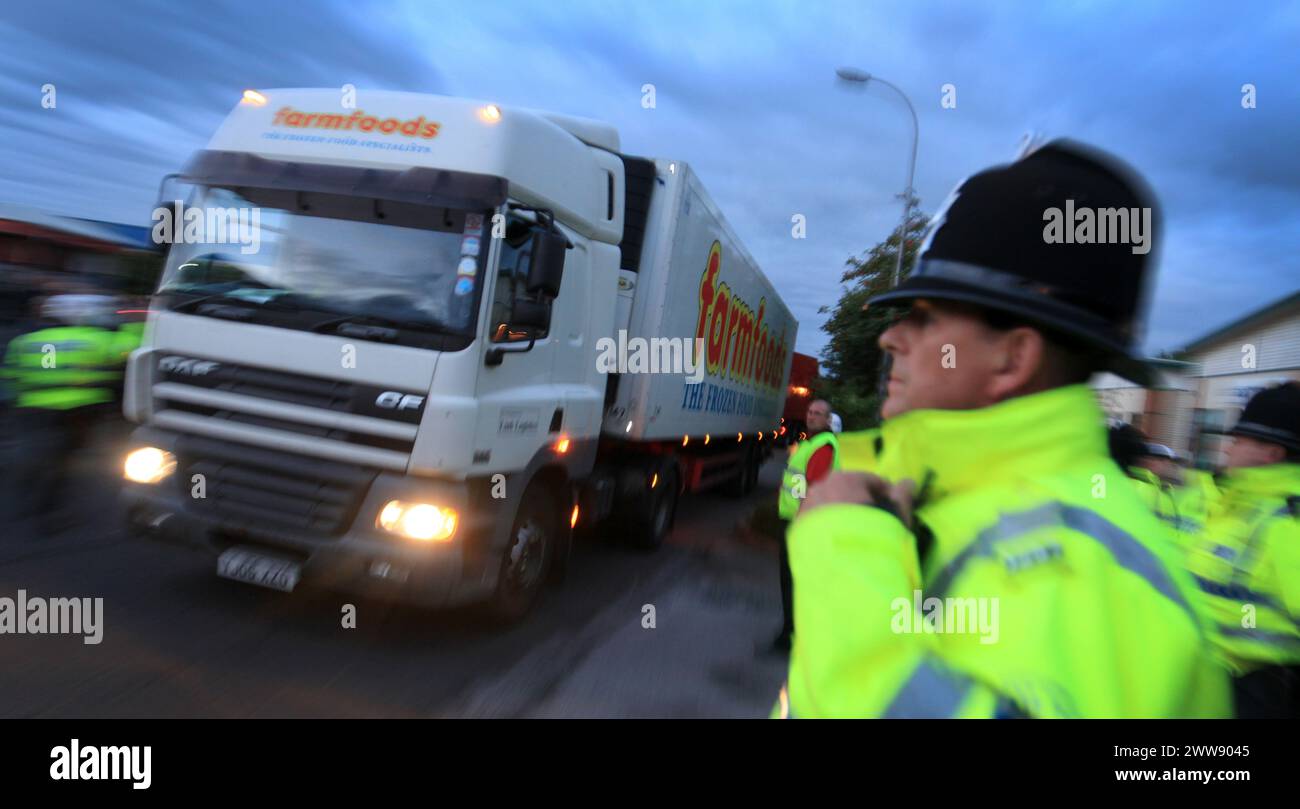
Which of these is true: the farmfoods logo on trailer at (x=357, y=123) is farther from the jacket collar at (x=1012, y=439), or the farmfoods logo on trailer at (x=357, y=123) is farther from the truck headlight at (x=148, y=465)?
the jacket collar at (x=1012, y=439)

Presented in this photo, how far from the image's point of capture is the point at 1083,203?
3.52 feet

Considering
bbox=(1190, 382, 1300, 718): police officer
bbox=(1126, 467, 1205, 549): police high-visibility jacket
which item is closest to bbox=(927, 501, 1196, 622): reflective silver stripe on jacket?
bbox=(1190, 382, 1300, 718): police officer

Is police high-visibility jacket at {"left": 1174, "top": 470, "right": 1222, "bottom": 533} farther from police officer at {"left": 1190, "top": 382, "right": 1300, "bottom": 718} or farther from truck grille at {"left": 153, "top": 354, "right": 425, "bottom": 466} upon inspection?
truck grille at {"left": 153, "top": 354, "right": 425, "bottom": 466}

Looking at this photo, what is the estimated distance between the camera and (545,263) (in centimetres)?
491

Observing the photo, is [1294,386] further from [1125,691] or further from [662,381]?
[662,381]

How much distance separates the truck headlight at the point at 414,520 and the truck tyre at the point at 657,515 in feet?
11.3

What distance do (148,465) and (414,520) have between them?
1785mm

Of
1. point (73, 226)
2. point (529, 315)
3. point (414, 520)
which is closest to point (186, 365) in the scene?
point (414, 520)

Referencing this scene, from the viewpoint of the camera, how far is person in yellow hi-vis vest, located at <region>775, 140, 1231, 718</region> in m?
0.88

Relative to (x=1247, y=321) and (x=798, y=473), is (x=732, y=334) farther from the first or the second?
(x=1247, y=321)

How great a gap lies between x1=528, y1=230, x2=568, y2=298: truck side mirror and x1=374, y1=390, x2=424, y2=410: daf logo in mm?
958
